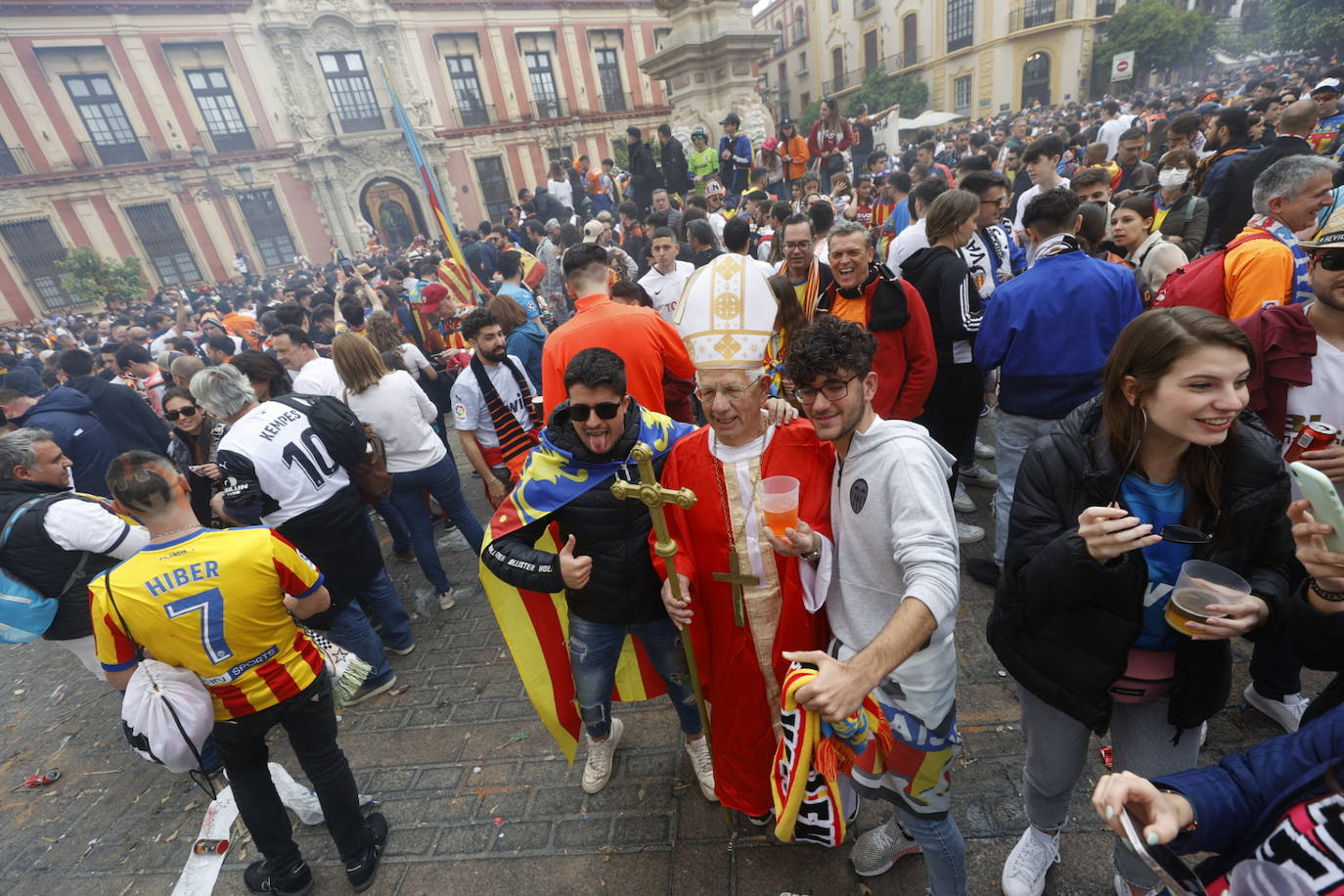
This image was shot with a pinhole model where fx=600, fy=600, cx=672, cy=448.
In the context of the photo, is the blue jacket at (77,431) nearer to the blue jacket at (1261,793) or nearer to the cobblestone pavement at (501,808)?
the cobblestone pavement at (501,808)

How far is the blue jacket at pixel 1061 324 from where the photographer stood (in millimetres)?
3338

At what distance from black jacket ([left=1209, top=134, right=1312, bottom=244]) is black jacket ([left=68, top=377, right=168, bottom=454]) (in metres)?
9.49

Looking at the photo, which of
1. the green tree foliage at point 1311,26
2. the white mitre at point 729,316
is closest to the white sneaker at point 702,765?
the white mitre at point 729,316

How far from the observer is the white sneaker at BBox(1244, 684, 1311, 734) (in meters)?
2.72

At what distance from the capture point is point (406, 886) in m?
2.84

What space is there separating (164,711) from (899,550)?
2818 mm

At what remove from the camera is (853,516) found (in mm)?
1953

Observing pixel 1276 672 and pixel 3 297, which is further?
pixel 3 297

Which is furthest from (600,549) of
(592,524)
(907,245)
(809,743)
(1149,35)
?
(1149,35)

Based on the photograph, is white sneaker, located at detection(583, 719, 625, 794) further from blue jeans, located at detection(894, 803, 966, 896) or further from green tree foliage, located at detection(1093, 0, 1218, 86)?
green tree foliage, located at detection(1093, 0, 1218, 86)

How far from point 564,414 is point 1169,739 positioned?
2.35 metres

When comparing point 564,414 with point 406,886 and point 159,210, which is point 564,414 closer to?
point 406,886

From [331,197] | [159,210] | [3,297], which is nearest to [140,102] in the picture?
[159,210]

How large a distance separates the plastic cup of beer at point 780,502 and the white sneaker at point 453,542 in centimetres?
460
